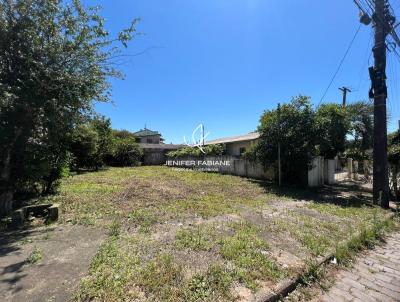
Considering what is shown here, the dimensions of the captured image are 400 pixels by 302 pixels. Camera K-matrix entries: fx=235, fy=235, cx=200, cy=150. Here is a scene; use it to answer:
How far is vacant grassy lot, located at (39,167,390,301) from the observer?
2.92 metres

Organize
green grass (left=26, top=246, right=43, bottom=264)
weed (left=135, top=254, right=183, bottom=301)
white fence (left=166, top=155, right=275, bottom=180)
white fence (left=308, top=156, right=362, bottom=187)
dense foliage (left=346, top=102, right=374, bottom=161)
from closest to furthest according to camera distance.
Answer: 1. weed (left=135, top=254, right=183, bottom=301)
2. green grass (left=26, top=246, right=43, bottom=264)
3. white fence (left=308, top=156, right=362, bottom=187)
4. white fence (left=166, top=155, right=275, bottom=180)
5. dense foliage (left=346, top=102, right=374, bottom=161)

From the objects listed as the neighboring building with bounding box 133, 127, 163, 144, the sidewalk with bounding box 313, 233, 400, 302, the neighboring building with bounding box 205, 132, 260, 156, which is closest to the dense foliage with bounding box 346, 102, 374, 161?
the neighboring building with bounding box 205, 132, 260, 156

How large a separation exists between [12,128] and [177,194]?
5.41 m

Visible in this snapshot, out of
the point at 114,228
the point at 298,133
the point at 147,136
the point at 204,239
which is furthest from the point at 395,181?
the point at 147,136

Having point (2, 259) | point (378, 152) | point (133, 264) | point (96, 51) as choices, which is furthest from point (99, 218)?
point (378, 152)

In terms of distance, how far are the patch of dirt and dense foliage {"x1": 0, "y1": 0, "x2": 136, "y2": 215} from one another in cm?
207

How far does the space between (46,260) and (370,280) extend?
186 inches

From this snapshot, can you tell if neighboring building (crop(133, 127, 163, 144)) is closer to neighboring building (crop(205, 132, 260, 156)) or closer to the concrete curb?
neighboring building (crop(205, 132, 260, 156))

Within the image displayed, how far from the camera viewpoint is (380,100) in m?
7.88

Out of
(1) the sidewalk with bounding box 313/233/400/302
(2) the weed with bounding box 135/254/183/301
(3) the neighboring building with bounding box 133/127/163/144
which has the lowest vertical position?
(1) the sidewalk with bounding box 313/233/400/302

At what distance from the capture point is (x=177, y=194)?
29.3 feet

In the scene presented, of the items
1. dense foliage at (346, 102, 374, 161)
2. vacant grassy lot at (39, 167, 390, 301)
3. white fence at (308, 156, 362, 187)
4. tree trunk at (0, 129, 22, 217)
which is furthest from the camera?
dense foliage at (346, 102, 374, 161)

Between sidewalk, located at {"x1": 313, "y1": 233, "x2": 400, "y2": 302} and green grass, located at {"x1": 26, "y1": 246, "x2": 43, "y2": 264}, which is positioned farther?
green grass, located at {"x1": 26, "y1": 246, "x2": 43, "y2": 264}

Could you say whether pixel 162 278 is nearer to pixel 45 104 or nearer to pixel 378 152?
pixel 45 104
